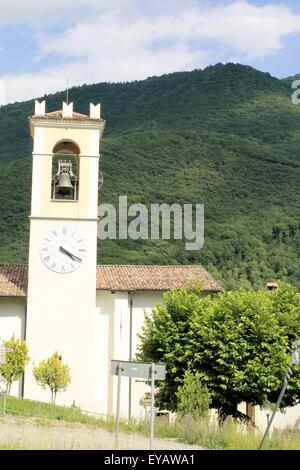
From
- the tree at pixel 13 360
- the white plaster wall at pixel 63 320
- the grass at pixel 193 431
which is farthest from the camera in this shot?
the white plaster wall at pixel 63 320

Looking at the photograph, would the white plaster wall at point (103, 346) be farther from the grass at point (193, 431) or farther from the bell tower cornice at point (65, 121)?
the grass at point (193, 431)

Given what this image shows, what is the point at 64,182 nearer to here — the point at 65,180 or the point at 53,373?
the point at 65,180

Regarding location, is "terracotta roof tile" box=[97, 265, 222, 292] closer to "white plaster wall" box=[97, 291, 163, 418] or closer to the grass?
"white plaster wall" box=[97, 291, 163, 418]

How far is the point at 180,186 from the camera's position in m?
80.3

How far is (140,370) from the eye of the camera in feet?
41.7

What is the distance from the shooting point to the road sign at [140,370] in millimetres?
12562

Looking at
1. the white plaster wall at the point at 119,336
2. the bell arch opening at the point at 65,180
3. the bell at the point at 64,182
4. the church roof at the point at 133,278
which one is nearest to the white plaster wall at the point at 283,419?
the white plaster wall at the point at 119,336

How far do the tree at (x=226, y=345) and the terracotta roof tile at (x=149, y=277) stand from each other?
2669mm

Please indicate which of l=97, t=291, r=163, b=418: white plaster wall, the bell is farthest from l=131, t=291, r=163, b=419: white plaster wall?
the bell

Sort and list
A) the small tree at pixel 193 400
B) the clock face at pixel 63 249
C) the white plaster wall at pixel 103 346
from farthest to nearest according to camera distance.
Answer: the white plaster wall at pixel 103 346, the clock face at pixel 63 249, the small tree at pixel 193 400

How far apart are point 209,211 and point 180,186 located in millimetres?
7028

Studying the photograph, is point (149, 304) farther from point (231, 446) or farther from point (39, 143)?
point (231, 446)

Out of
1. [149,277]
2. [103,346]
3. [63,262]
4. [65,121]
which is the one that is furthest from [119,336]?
[65,121]

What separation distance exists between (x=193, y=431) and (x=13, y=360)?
402 inches
